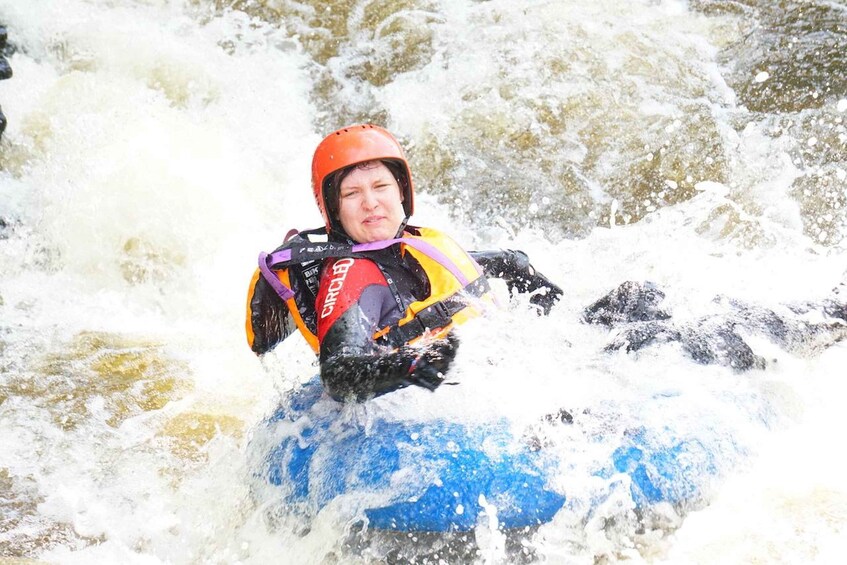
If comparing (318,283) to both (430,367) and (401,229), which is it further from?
(430,367)

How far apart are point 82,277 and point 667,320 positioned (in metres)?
3.74

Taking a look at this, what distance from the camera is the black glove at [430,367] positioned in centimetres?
253

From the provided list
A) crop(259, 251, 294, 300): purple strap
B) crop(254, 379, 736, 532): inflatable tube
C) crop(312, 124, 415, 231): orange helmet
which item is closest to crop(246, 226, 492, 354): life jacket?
crop(259, 251, 294, 300): purple strap

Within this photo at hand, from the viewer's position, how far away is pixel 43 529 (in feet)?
10.4

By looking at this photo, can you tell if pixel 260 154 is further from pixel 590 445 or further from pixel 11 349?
pixel 590 445

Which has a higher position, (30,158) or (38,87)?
(38,87)

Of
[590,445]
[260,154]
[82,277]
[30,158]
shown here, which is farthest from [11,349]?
[590,445]

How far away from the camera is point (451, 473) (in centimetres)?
272

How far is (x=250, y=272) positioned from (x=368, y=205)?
2578 mm

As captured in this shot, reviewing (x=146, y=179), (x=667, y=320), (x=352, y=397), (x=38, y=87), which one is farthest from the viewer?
(x=38, y=87)

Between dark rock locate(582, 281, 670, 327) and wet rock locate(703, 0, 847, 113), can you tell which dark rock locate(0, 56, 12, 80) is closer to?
dark rock locate(582, 281, 670, 327)

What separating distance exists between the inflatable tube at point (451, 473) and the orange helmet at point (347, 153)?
893 mm

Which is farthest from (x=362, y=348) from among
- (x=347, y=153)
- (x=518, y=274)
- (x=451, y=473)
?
(x=518, y=274)

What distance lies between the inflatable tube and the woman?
0.29 meters
